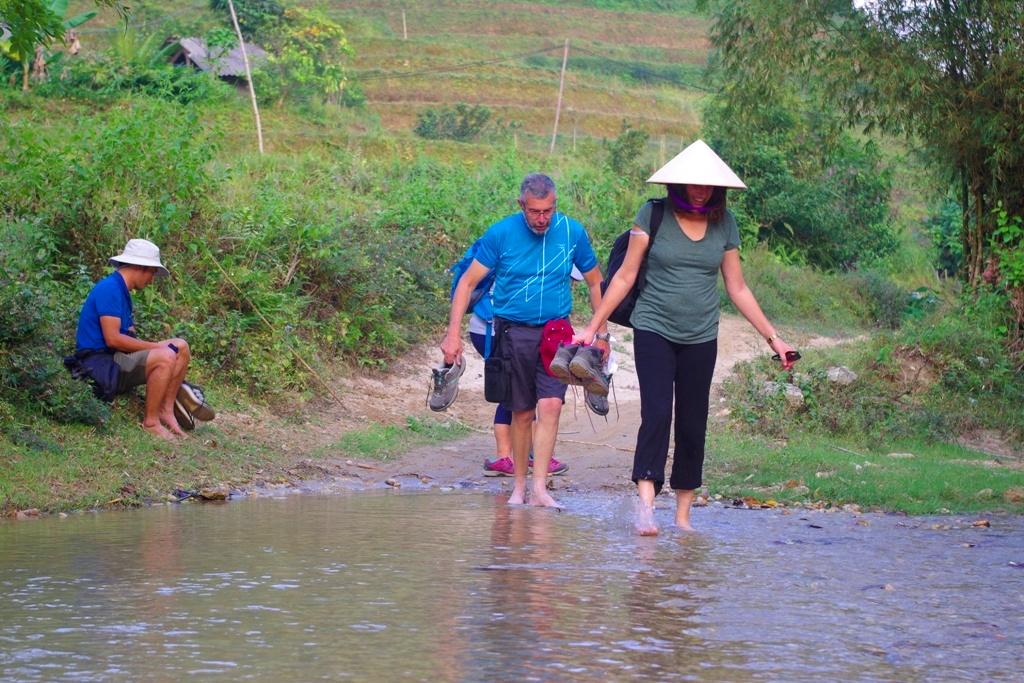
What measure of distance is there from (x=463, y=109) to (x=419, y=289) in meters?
24.5

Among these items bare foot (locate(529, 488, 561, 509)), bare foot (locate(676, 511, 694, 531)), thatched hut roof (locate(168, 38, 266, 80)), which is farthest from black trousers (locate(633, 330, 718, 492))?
thatched hut roof (locate(168, 38, 266, 80))

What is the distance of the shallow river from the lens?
4.36m

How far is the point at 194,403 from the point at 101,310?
944mm

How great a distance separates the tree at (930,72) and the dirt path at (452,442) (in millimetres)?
3233

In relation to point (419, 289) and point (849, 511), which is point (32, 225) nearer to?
point (419, 289)

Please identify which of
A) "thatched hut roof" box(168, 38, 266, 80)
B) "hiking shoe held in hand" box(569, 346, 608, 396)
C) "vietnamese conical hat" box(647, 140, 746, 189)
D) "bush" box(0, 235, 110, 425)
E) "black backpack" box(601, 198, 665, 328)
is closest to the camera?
"vietnamese conical hat" box(647, 140, 746, 189)

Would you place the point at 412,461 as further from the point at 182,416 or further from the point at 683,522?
the point at 683,522

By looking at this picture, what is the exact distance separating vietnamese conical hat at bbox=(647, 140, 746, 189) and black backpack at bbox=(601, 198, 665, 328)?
22 cm

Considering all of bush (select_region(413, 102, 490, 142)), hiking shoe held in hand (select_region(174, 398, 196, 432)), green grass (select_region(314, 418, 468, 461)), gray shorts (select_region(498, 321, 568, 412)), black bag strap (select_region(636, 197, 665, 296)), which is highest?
bush (select_region(413, 102, 490, 142))

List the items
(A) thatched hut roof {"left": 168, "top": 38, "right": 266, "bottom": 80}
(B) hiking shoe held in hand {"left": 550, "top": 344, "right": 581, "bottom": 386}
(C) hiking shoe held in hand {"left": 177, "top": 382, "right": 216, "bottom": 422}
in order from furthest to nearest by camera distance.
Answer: (A) thatched hut roof {"left": 168, "top": 38, "right": 266, "bottom": 80}, (C) hiking shoe held in hand {"left": 177, "top": 382, "right": 216, "bottom": 422}, (B) hiking shoe held in hand {"left": 550, "top": 344, "right": 581, "bottom": 386}

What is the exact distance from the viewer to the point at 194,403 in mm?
9594

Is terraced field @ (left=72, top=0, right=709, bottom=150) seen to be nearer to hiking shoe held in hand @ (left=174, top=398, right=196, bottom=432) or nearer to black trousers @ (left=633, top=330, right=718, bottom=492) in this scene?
hiking shoe held in hand @ (left=174, top=398, right=196, bottom=432)

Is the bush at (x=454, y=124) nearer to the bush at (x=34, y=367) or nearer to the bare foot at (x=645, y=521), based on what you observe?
the bush at (x=34, y=367)

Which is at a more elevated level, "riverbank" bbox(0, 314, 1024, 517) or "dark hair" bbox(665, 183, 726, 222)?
"dark hair" bbox(665, 183, 726, 222)
